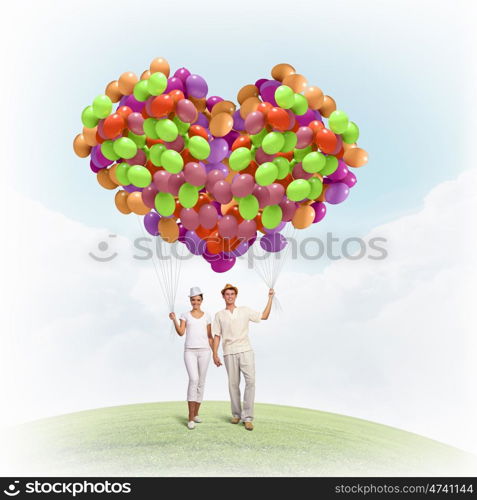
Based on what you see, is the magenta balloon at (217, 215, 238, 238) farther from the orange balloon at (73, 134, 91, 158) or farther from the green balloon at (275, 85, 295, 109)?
the orange balloon at (73, 134, 91, 158)

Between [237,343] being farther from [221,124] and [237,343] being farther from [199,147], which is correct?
[221,124]

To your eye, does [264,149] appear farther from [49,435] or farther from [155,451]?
[49,435]

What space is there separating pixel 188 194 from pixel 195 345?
1.75 m

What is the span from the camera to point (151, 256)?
796cm

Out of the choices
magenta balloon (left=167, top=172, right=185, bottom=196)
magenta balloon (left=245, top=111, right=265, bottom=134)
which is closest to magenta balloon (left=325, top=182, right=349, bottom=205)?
magenta balloon (left=245, top=111, right=265, bottom=134)

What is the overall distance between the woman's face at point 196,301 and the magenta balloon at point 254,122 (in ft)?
6.55

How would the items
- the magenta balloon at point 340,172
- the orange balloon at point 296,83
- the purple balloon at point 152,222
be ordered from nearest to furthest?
the orange balloon at point 296,83 < the magenta balloon at point 340,172 < the purple balloon at point 152,222

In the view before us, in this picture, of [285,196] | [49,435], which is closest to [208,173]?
[285,196]

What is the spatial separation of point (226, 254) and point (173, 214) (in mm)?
964

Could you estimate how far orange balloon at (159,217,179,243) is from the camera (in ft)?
24.3

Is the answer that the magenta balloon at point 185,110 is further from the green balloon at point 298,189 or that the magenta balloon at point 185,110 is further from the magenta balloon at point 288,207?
the magenta balloon at point 288,207

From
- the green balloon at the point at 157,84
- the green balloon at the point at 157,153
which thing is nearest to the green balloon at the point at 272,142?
the green balloon at the point at 157,153

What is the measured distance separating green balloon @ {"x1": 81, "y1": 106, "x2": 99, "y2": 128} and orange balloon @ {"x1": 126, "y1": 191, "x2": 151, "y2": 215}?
0.85 m

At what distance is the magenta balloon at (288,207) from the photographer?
712 cm
